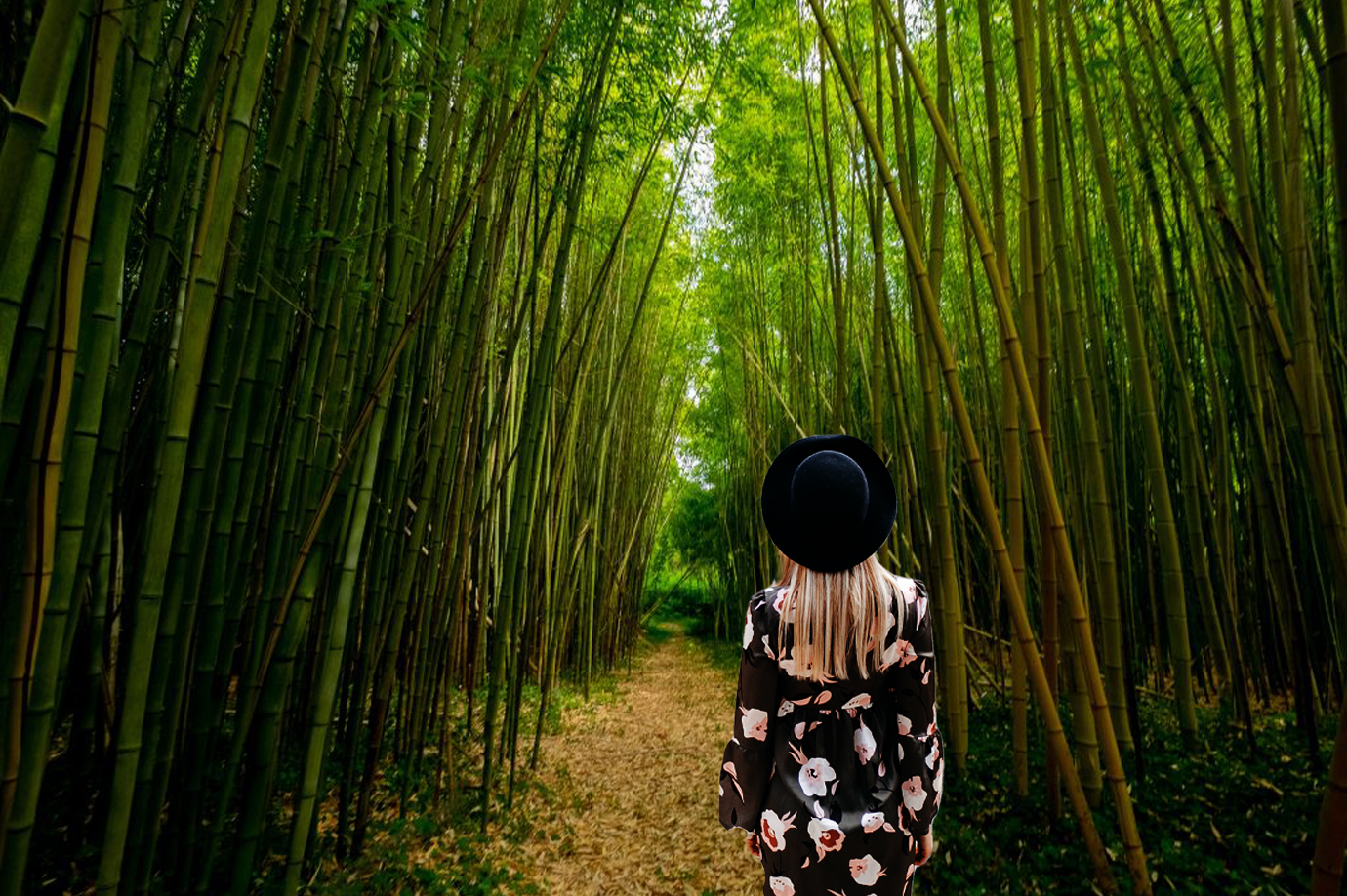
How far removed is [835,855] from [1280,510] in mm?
2168

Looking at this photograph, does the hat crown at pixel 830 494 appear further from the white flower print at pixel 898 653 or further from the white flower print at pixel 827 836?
the white flower print at pixel 827 836

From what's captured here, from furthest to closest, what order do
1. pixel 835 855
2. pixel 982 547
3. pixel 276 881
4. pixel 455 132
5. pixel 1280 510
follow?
pixel 982 547 < pixel 1280 510 < pixel 455 132 < pixel 276 881 < pixel 835 855

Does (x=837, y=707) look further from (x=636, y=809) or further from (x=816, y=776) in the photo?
(x=636, y=809)

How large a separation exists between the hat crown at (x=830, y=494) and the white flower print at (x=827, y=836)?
50 cm

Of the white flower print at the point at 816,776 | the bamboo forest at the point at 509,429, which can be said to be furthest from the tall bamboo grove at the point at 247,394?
the white flower print at the point at 816,776

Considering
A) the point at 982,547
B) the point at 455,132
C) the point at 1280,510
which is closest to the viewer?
the point at 455,132

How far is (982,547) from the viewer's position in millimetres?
3848

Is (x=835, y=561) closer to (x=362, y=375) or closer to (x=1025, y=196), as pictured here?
(x=1025, y=196)

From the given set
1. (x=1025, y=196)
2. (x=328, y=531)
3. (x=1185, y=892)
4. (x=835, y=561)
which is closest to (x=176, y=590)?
(x=328, y=531)

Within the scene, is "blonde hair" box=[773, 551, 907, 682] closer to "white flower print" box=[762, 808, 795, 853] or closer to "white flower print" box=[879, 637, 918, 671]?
"white flower print" box=[879, 637, 918, 671]

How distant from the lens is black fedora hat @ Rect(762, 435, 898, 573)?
103 cm

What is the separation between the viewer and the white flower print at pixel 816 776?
107 centimetres

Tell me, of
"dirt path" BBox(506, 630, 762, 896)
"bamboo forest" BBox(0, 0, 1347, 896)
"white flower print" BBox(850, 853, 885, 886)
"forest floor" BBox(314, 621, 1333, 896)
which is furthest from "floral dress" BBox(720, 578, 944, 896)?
"dirt path" BBox(506, 630, 762, 896)

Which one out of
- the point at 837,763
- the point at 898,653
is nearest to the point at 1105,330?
the point at 898,653
